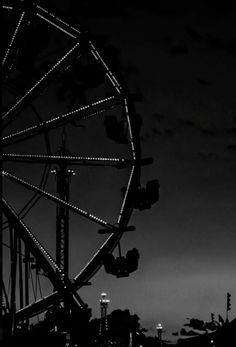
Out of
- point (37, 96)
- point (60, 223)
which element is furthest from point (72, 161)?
point (60, 223)

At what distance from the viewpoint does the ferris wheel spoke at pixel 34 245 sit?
55.8ft

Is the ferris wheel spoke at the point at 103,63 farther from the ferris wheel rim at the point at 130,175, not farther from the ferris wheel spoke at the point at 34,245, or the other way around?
the ferris wheel spoke at the point at 34,245

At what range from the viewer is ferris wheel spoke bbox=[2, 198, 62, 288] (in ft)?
55.8

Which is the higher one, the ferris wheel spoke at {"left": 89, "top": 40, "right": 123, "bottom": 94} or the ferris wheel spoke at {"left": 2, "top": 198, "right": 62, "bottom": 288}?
the ferris wheel spoke at {"left": 89, "top": 40, "right": 123, "bottom": 94}

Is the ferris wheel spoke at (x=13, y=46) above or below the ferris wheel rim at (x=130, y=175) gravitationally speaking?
above

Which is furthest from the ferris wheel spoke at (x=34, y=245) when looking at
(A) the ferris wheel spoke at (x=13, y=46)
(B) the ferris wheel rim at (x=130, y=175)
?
(A) the ferris wheel spoke at (x=13, y=46)

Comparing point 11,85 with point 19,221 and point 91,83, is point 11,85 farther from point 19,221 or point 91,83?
point 19,221

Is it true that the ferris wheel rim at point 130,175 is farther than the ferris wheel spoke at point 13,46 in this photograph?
Yes

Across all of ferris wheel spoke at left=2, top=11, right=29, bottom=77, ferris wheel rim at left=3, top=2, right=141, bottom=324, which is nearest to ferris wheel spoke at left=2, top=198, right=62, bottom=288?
ferris wheel rim at left=3, top=2, right=141, bottom=324

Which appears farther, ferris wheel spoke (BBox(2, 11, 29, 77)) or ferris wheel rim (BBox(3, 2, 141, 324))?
ferris wheel rim (BBox(3, 2, 141, 324))

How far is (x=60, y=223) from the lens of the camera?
25.8 meters

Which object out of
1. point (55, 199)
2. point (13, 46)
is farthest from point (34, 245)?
point (13, 46)

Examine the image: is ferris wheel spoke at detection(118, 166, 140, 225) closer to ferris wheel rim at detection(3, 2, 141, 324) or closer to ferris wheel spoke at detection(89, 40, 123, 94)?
ferris wheel rim at detection(3, 2, 141, 324)

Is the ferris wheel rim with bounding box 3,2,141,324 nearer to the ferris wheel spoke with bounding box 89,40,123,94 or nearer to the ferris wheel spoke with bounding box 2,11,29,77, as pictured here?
the ferris wheel spoke with bounding box 89,40,123,94
